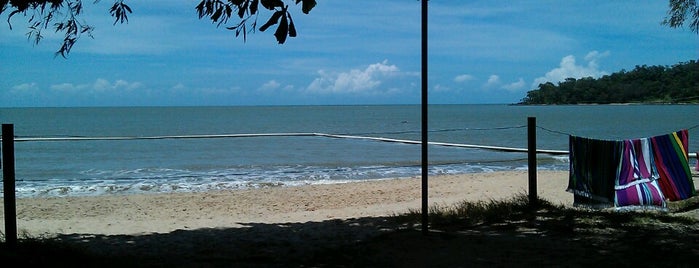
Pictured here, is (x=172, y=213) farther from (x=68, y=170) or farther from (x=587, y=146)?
(x=68, y=170)

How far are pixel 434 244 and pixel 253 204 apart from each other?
6.43m

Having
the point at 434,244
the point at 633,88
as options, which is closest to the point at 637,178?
the point at 434,244

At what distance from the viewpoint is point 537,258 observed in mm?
4637

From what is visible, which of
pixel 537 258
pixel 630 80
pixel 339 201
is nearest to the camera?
pixel 537 258

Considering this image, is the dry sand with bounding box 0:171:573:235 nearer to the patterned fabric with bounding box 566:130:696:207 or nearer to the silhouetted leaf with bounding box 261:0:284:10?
the patterned fabric with bounding box 566:130:696:207

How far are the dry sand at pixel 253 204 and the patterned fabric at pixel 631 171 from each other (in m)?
0.98

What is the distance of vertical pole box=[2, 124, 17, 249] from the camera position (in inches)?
186

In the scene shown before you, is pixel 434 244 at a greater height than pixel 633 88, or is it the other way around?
pixel 633 88

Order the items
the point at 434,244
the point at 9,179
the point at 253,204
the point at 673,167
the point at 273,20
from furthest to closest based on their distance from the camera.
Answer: the point at 253,204 → the point at 673,167 → the point at 434,244 → the point at 9,179 → the point at 273,20

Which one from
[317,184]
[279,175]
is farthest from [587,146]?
[279,175]

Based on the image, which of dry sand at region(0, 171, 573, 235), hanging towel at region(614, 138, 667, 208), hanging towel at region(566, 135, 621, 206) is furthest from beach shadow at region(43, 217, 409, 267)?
hanging towel at region(614, 138, 667, 208)

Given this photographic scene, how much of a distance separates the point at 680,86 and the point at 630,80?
31446mm

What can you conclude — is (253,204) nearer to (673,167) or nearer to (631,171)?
(631,171)

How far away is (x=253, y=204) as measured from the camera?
36.4 feet
